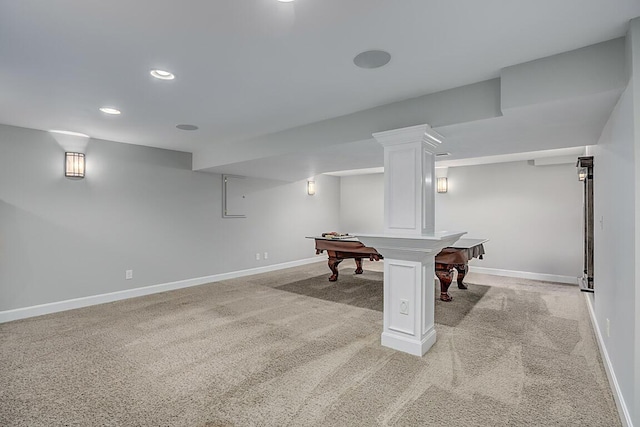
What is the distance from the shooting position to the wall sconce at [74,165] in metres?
4.02

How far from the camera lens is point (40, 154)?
3.86m

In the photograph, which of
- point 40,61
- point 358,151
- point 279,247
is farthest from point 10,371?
point 279,247

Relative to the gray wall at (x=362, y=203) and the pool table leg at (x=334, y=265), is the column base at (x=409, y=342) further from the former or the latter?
the gray wall at (x=362, y=203)

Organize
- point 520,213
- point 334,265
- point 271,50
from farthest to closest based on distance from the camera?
point 520,213
point 334,265
point 271,50

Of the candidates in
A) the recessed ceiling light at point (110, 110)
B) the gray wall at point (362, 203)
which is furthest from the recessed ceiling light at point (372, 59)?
the gray wall at point (362, 203)

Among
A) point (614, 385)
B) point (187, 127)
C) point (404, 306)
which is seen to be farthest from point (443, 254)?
point (187, 127)

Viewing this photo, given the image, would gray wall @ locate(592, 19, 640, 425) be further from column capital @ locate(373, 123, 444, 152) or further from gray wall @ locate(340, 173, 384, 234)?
gray wall @ locate(340, 173, 384, 234)

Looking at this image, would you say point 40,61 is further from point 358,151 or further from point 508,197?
point 508,197

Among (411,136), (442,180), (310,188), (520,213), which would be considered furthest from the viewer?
(310,188)

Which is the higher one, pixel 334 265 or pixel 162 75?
pixel 162 75

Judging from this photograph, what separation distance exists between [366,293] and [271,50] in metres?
3.62

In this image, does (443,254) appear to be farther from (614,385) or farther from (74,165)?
(74,165)

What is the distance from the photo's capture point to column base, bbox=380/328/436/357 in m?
2.67

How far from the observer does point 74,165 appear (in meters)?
4.05
